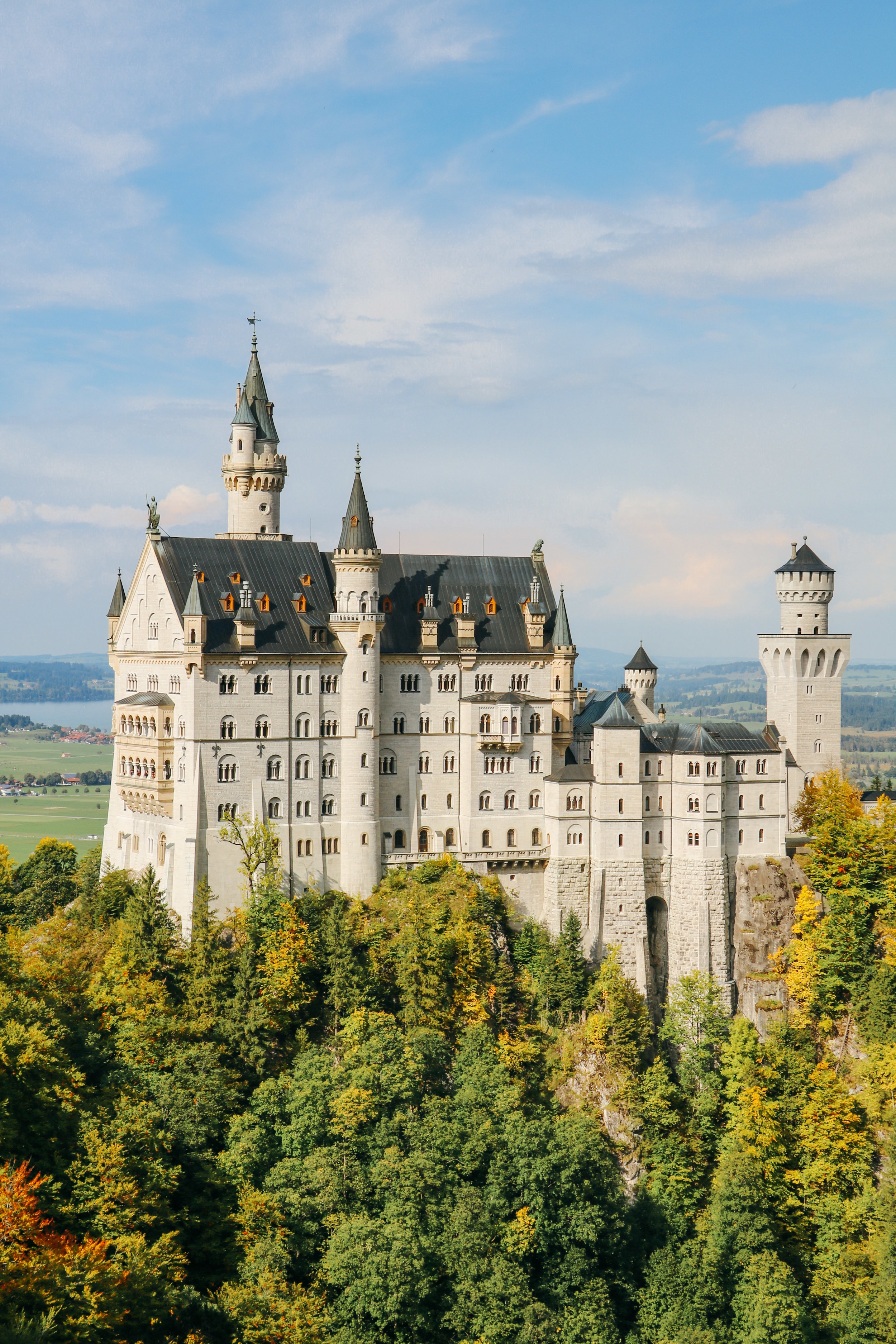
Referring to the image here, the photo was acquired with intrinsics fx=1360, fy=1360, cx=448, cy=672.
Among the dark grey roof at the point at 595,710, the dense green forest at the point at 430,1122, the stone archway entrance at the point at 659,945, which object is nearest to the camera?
the dense green forest at the point at 430,1122

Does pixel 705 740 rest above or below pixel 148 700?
below

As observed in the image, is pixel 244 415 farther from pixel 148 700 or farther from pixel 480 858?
pixel 480 858

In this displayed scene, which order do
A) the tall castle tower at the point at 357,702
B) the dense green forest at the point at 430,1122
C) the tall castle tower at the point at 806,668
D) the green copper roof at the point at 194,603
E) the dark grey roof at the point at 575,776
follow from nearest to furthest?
the dense green forest at the point at 430,1122 → the green copper roof at the point at 194,603 → the tall castle tower at the point at 357,702 → the dark grey roof at the point at 575,776 → the tall castle tower at the point at 806,668

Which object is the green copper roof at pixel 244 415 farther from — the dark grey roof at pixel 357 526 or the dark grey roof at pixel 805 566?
the dark grey roof at pixel 805 566

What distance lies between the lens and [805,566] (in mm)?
103438

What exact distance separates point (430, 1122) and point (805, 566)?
171 ft

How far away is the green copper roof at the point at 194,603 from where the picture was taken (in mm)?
83375

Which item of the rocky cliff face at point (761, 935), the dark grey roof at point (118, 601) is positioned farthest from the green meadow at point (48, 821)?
the rocky cliff face at point (761, 935)

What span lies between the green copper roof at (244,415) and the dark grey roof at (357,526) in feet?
41.9

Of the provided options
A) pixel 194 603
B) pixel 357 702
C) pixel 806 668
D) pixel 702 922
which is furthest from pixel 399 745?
pixel 806 668

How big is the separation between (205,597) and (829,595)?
47885 millimetres

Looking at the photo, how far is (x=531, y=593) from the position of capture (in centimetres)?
9806

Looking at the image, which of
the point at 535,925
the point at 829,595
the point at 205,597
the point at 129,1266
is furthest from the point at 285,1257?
the point at 829,595

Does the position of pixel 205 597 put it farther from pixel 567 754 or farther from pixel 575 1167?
pixel 575 1167
